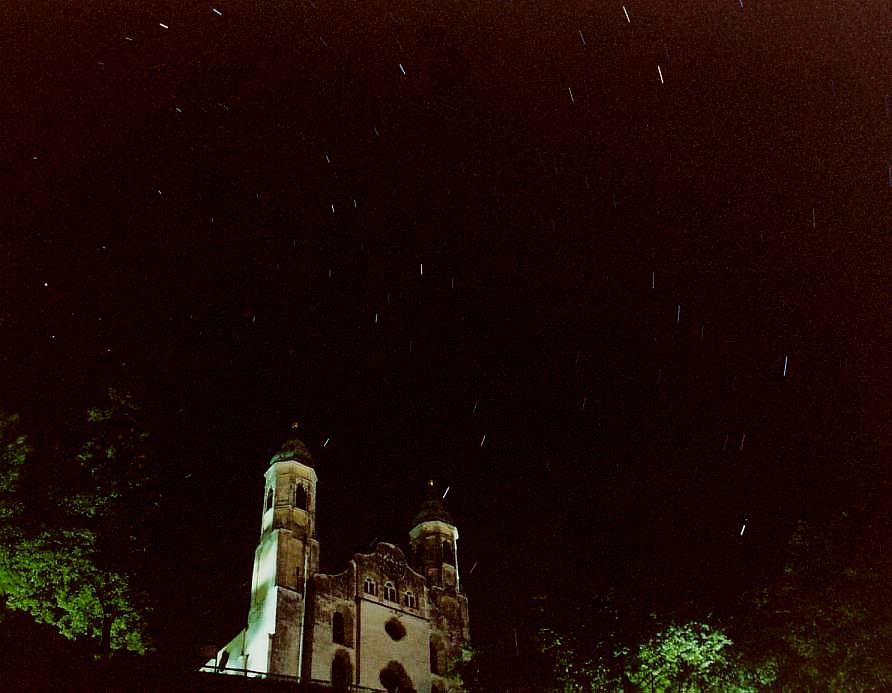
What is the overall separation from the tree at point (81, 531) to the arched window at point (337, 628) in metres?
20.9

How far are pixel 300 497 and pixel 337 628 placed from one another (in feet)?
25.0

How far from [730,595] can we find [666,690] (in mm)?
3809

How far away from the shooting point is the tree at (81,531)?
741 inches

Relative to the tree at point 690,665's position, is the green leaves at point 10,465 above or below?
above

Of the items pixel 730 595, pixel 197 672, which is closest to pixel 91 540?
pixel 197 672

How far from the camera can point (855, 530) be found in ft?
76.5

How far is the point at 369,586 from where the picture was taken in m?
42.9

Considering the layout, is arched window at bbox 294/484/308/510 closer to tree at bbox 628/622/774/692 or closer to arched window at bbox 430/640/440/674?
arched window at bbox 430/640/440/674

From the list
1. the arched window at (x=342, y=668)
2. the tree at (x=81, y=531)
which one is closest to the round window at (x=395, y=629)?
the arched window at (x=342, y=668)

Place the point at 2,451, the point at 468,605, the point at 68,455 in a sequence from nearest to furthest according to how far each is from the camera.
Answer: the point at 2,451
the point at 68,455
the point at 468,605

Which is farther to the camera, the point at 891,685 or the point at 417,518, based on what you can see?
the point at 417,518

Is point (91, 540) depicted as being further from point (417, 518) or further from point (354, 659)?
point (417, 518)

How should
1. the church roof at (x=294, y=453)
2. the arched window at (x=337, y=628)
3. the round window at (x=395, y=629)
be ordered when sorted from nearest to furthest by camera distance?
1. the arched window at (x=337, y=628)
2. the round window at (x=395, y=629)
3. the church roof at (x=294, y=453)

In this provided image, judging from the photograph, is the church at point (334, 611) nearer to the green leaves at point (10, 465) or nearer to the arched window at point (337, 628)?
the arched window at point (337, 628)
